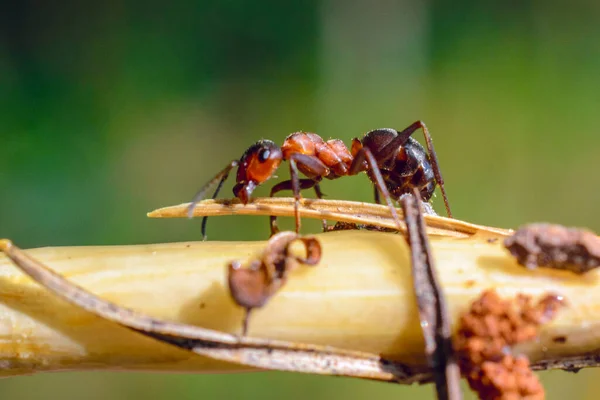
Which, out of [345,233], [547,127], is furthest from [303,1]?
[345,233]

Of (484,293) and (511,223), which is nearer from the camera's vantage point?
(484,293)

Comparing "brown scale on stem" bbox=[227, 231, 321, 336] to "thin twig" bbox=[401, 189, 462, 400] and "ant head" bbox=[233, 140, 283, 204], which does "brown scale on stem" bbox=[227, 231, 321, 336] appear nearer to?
"thin twig" bbox=[401, 189, 462, 400]

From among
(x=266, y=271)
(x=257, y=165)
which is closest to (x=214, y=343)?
(x=266, y=271)

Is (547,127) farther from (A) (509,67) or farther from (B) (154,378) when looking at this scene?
(B) (154,378)

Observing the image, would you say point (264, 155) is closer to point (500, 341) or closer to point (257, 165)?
point (257, 165)

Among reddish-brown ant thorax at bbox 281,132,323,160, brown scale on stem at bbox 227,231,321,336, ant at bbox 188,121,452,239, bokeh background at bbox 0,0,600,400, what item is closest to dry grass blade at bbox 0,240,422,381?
brown scale on stem at bbox 227,231,321,336

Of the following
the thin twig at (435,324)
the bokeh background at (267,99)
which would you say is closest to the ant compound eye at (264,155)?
the thin twig at (435,324)

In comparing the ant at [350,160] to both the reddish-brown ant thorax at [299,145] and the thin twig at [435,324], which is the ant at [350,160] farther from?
the thin twig at [435,324]
